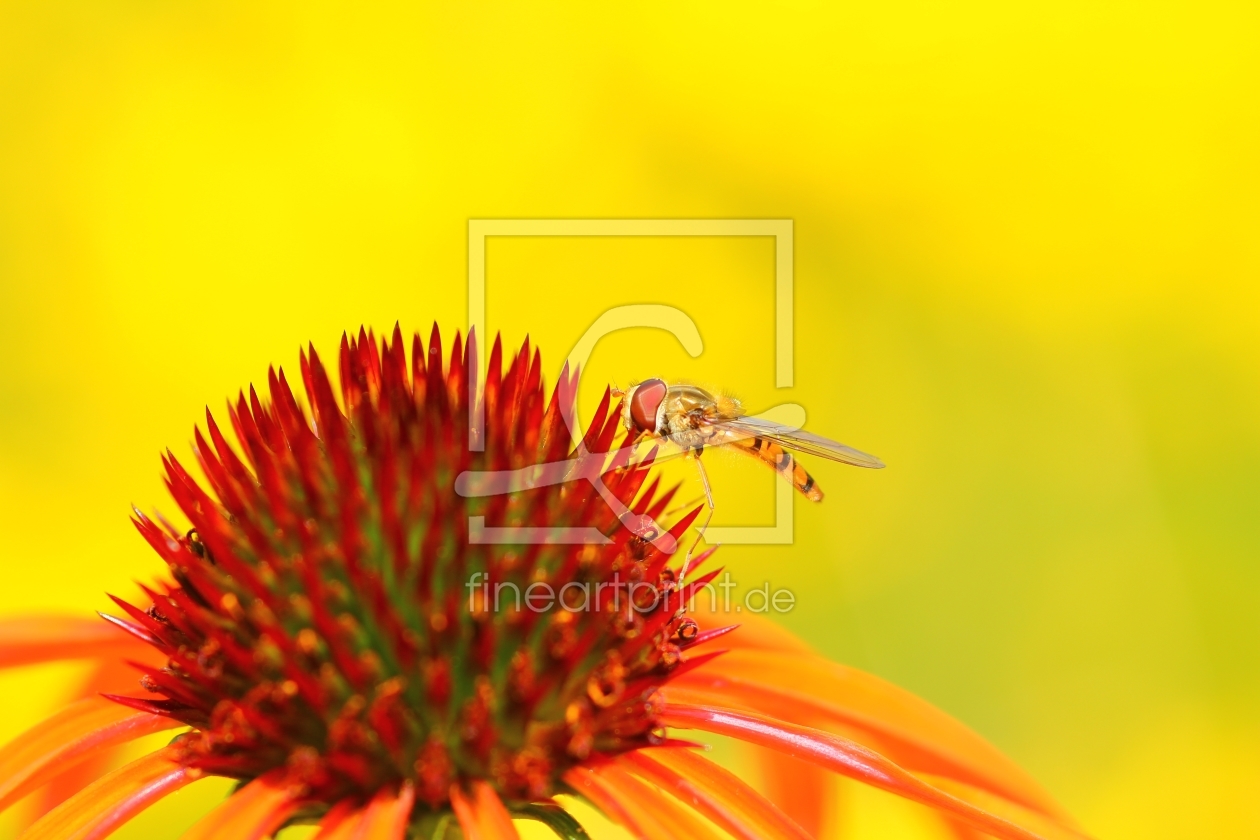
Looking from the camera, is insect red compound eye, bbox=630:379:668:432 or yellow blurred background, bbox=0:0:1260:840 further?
yellow blurred background, bbox=0:0:1260:840

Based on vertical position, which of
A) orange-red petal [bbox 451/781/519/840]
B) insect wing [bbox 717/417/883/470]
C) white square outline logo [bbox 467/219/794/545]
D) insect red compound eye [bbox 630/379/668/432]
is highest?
white square outline logo [bbox 467/219/794/545]

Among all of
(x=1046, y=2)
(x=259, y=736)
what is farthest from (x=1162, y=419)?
(x=259, y=736)

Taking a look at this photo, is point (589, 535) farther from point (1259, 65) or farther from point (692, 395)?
point (1259, 65)

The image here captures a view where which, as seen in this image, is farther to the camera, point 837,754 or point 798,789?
point 798,789

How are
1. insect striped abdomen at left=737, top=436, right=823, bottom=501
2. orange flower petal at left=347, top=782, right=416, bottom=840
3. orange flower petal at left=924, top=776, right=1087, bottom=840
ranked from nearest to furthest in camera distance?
orange flower petal at left=347, top=782, right=416, bottom=840 < orange flower petal at left=924, top=776, right=1087, bottom=840 < insect striped abdomen at left=737, top=436, right=823, bottom=501

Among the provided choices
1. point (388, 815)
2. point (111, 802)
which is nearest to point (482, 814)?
point (388, 815)

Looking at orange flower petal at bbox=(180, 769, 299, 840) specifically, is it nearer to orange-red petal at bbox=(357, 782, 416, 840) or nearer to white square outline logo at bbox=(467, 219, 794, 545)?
orange-red petal at bbox=(357, 782, 416, 840)

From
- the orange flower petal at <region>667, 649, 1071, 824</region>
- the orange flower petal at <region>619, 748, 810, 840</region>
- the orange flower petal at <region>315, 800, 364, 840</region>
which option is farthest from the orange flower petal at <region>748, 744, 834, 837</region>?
the orange flower petal at <region>315, 800, 364, 840</region>

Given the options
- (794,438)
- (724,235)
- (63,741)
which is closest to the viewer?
(63,741)

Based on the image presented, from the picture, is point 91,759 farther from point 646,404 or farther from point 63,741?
point 646,404
